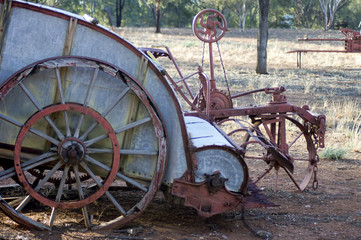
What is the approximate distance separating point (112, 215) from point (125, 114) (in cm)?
123

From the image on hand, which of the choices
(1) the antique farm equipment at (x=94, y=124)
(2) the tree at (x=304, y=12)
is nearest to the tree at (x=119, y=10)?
(2) the tree at (x=304, y=12)

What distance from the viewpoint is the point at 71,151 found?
4.54 m

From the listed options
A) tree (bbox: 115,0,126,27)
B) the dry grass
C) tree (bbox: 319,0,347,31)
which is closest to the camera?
the dry grass

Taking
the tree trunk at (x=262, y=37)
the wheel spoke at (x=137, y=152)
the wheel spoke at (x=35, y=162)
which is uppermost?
the tree trunk at (x=262, y=37)

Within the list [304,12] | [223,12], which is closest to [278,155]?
[223,12]

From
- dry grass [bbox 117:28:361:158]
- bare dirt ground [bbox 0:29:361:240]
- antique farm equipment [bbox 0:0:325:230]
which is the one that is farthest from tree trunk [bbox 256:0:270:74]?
antique farm equipment [bbox 0:0:325:230]

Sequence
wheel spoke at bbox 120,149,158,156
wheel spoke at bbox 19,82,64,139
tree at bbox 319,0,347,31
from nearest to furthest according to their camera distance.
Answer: wheel spoke at bbox 19,82,64,139
wheel spoke at bbox 120,149,158,156
tree at bbox 319,0,347,31

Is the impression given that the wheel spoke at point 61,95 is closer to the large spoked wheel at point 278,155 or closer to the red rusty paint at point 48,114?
the red rusty paint at point 48,114

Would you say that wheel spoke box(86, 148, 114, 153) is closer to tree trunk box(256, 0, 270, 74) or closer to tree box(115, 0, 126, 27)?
tree trunk box(256, 0, 270, 74)

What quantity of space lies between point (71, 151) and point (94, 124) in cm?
33

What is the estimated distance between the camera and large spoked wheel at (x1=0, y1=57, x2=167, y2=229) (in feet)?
14.7

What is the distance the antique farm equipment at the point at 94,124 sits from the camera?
4.50 metres

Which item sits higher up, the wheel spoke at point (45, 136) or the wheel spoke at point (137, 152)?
the wheel spoke at point (45, 136)

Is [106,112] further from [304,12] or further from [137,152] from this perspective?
[304,12]
